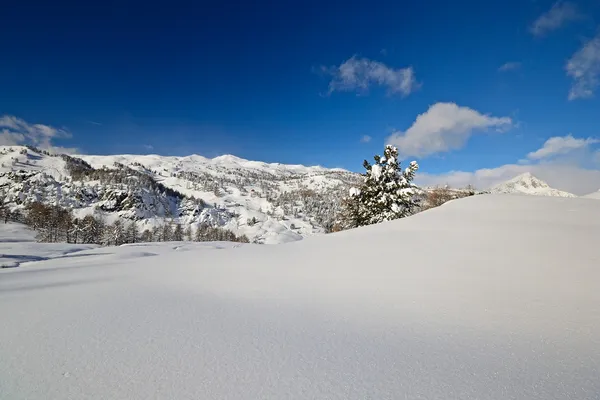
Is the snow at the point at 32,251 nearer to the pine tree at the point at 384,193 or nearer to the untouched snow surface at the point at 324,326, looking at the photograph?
the untouched snow surface at the point at 324,326

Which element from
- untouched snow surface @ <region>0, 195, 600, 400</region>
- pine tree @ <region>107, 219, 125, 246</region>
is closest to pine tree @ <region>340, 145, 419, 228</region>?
untouched snow surface @ <region>0, 195, 600, 400</region>

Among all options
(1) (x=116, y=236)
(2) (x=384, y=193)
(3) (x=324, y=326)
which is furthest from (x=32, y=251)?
(1) (x=116, y=236)

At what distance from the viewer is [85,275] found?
20.0 feet

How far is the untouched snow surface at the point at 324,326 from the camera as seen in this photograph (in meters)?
2.17

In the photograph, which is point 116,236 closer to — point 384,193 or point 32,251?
point 32,251

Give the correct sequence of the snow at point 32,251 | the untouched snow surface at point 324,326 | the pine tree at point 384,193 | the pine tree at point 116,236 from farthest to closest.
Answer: the pine tree at point 116,236, the pine tree at point 384,193, the snow at point 32,251, the untouched snow surface at point 324,326

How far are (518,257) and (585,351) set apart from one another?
12.0 ft

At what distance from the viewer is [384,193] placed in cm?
2392

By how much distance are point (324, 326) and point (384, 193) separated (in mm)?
21732

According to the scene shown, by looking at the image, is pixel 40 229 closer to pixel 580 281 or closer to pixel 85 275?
pixel 85 275

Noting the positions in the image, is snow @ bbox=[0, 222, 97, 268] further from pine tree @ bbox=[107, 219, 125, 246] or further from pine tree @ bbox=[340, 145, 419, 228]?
pine tree @ bbox=[107, 219, 125, 246]

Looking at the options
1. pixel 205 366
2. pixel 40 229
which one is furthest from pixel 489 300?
pixel 40 229

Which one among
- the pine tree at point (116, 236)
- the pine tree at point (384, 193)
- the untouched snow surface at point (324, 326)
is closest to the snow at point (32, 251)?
the untouched snow surface at point (324, 326)

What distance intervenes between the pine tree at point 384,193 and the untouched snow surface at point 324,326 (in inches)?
629
